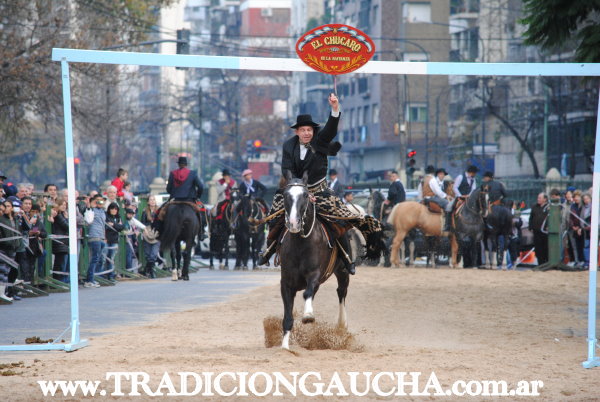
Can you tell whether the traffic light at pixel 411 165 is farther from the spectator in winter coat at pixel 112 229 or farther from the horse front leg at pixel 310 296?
the horse front leg at pixel 310 296

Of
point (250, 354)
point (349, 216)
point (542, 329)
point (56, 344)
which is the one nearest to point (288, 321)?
point (250, 354)

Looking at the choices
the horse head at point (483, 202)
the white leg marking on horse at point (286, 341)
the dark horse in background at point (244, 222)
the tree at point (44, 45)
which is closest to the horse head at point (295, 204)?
the white leg marking on horse at point (286, 341)

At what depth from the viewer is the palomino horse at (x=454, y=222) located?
30109 mm

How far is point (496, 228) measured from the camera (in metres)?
30.5

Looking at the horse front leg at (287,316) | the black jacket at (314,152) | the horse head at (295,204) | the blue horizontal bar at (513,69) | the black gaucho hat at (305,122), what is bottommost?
the horse front leg at (287,316)

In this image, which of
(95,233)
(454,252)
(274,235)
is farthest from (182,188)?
(274,235)

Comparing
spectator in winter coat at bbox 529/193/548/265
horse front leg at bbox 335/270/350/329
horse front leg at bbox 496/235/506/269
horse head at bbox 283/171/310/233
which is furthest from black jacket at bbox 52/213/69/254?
spectator in winter coat at bbox 529/193/548/265

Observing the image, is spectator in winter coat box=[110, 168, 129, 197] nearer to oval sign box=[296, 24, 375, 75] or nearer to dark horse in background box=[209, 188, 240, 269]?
dark horse in background box=[209, 188, 240, 269]

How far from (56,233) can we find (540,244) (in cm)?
1530

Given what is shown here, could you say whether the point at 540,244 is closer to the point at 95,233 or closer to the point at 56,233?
the point at 95,233

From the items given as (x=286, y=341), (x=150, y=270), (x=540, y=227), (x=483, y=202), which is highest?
(x=483, y=202)

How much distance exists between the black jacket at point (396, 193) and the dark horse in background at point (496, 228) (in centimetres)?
262

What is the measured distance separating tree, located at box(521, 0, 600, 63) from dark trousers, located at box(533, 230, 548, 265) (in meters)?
14.0

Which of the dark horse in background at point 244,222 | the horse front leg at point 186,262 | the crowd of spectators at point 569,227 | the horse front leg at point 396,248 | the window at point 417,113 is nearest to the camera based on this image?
the horse front leg at point 186,262
